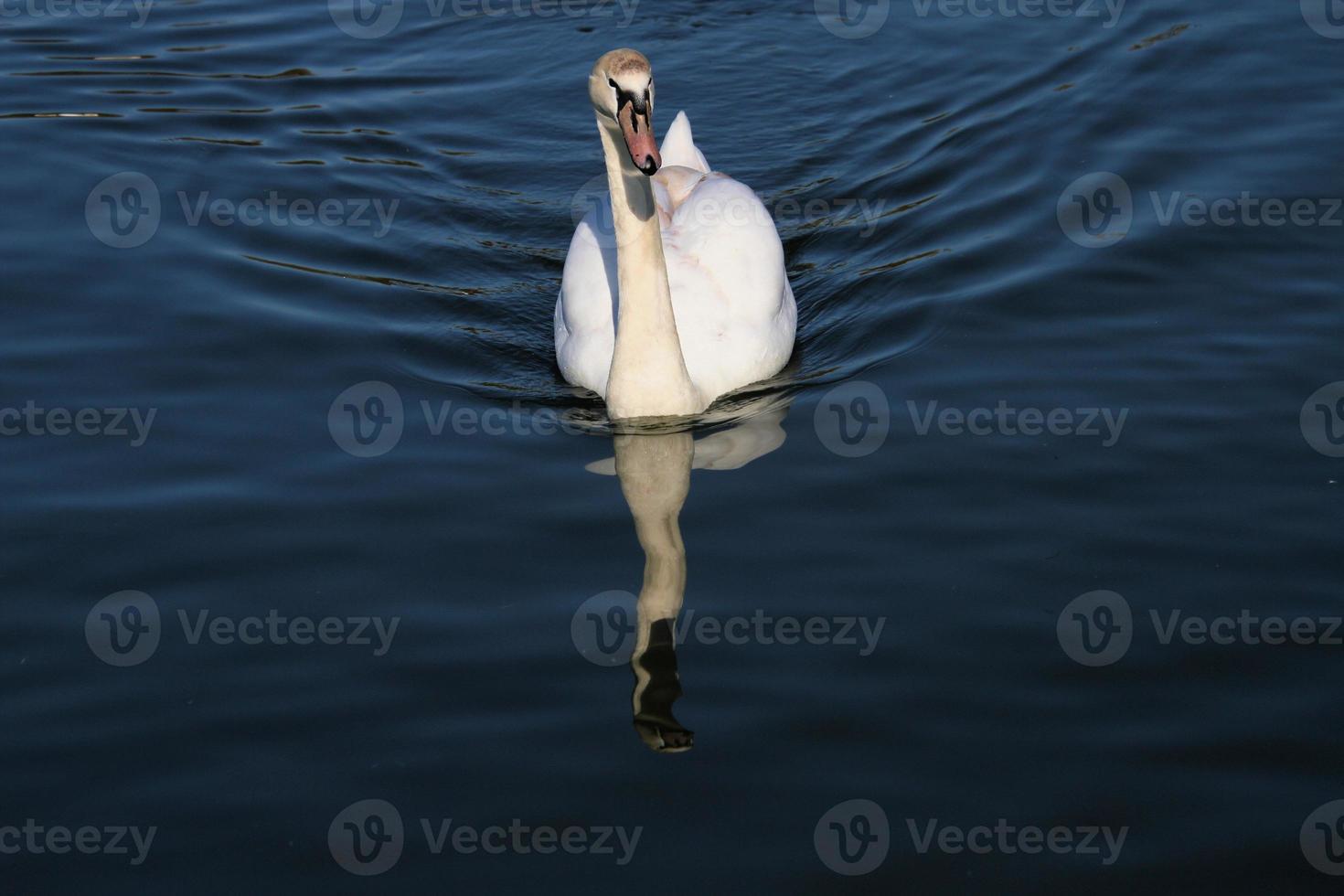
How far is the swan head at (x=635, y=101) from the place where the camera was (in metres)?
7.83

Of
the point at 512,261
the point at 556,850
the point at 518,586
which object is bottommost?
the point at 556,850

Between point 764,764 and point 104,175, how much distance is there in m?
8.54

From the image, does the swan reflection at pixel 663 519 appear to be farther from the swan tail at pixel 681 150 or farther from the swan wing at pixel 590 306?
the swan tail at pixel 681 150

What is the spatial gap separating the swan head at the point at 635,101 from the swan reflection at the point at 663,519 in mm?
1646

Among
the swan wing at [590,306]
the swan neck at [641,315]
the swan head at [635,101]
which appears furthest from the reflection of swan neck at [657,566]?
the swan head at [635,101]

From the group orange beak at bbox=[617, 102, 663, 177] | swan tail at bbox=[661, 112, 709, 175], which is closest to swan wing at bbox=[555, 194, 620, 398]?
swan tail at bbox=[661, 112, 709, 175]

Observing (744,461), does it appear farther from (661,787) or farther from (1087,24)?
(1087,24)

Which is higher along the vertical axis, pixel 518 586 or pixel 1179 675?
pixel 518 586

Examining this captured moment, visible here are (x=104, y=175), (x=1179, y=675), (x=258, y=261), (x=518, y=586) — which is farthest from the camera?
(x=104, y=175)

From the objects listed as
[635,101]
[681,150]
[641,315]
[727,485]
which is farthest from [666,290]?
[681,150]

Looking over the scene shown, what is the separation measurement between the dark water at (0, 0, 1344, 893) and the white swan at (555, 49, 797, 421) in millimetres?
263

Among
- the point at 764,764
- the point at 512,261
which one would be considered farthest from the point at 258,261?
the point at 764,764

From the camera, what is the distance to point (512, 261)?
38.1ft

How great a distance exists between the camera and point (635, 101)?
7984 mm
